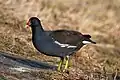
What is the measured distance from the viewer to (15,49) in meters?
10.5

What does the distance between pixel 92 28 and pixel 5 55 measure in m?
4.88

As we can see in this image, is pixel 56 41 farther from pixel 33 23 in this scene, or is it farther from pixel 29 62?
pixel 29 62

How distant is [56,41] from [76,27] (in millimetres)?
4916

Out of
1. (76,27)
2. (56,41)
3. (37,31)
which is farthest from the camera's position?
(76,27)

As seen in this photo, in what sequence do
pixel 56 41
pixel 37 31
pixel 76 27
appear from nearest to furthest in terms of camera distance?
pixel 56 41
pixel 37 31
pixel 76 27

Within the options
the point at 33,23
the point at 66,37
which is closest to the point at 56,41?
the point at 66,37

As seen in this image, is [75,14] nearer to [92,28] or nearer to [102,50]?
[92,28]

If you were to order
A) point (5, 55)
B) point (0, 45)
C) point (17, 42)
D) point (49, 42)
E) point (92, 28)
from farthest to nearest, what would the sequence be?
point (92, 28), point (17, 42), point (0, 45), point (5, 55), point (49, 42)

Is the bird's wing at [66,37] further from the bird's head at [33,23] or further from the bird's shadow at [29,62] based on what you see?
the bird's shadow at [29,62]

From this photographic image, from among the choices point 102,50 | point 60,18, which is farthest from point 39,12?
point 102,50

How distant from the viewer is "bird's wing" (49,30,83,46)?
9.13 meters

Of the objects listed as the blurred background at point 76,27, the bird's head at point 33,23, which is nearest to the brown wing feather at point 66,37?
the bird's head at point 33,23

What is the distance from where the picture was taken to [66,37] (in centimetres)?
925

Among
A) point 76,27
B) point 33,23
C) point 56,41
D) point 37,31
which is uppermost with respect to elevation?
point 76,27
